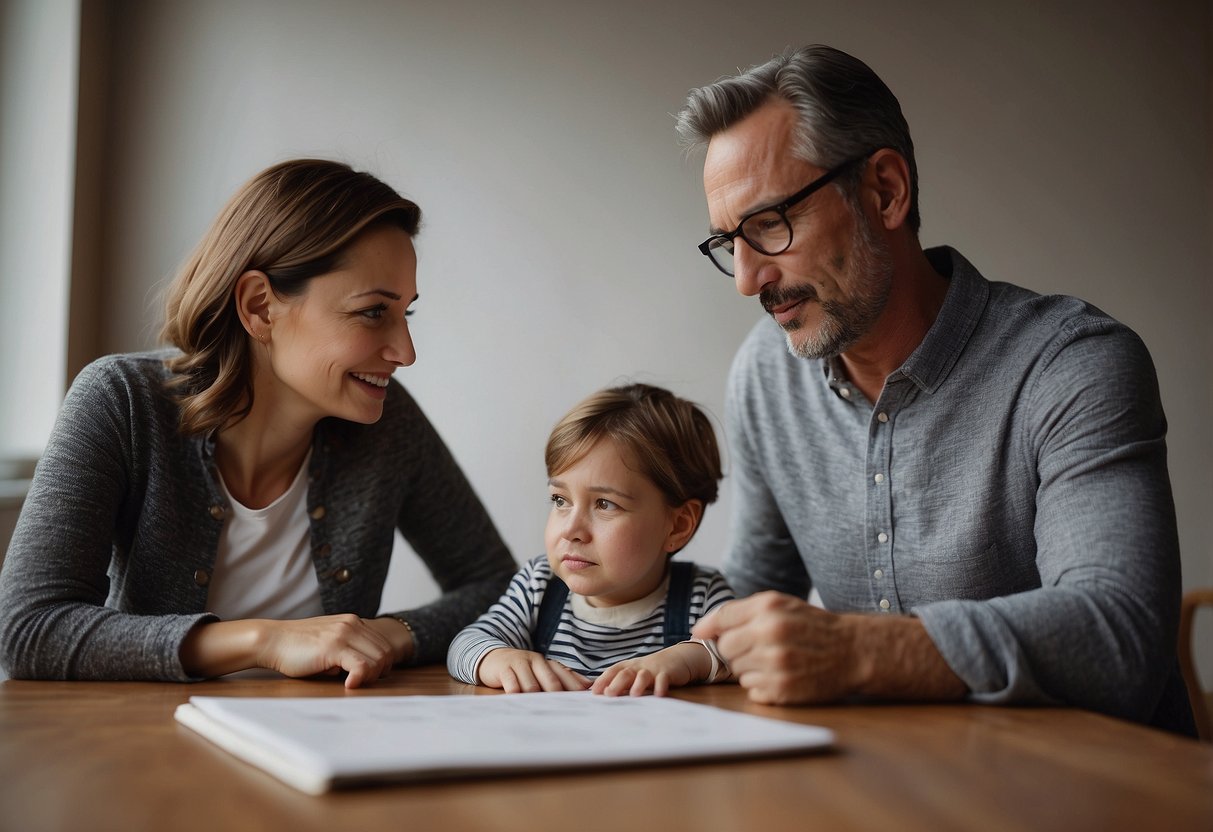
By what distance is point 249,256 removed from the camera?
65.0 inches

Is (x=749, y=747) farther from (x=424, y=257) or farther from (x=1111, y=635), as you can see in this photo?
(x=424, y=257)

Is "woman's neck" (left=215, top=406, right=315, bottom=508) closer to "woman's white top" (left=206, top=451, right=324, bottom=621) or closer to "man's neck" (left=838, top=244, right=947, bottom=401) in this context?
"woman's white top" (left=206, top=451, right=324, bottom=621)

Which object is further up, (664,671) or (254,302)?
(254,302)

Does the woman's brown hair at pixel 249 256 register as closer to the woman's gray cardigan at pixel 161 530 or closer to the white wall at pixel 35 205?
the woman's gray cardigan at pixel 161 530

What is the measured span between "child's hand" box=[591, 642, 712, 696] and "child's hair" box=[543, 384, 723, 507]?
35cm

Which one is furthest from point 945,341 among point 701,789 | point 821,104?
point 701,789

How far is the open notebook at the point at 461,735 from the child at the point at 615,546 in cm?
46

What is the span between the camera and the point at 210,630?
1.34 metres

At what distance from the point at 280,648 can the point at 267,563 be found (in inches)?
16.5

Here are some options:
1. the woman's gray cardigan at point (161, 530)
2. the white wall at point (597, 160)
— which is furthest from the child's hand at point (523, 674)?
the white wall at point (597, 160)

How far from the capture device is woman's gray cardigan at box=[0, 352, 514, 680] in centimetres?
132

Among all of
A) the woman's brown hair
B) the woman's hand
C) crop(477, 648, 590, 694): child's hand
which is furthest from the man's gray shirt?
the woman's brown hair

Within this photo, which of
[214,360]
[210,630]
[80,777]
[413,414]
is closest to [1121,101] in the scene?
[413,414]

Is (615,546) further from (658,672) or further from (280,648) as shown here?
(280,648)
